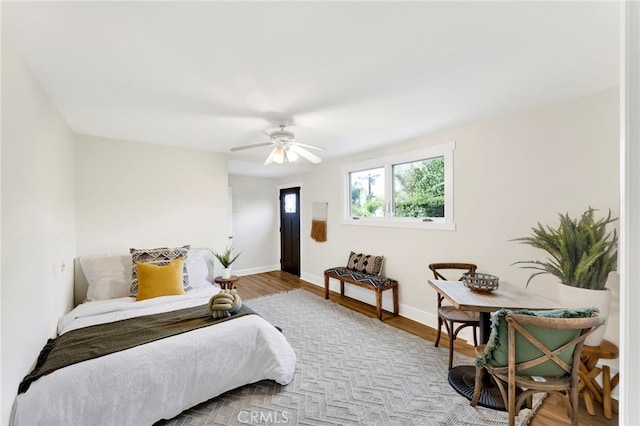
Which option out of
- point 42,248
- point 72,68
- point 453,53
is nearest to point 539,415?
point 453,53

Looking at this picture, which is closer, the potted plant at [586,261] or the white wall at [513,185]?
the potted plant at [586,261]

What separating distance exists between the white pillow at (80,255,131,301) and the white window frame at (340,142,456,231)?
297cm

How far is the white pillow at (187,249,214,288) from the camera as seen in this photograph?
317 centimetres

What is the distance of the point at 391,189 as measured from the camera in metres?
3.69

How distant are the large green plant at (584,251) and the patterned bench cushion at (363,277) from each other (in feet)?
5.79

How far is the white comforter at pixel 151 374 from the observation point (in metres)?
1.48

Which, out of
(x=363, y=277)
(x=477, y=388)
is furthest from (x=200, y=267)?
(x=477, y=388)

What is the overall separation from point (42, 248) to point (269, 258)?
4.43 meters

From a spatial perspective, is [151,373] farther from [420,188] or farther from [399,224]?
[420,188]

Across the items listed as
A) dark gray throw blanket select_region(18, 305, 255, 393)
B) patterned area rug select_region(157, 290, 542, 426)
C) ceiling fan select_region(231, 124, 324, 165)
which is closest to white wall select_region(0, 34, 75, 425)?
dark gray throw blanket select_region(18, 305, 255, 393)

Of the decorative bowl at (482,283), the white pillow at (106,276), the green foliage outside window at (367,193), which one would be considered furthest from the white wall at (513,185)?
the white pillow at (106,276)

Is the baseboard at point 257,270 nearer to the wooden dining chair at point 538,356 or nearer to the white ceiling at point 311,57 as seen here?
the white ceiling at point 311,57

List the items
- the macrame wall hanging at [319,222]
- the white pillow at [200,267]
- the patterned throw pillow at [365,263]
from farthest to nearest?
the macrame wall hanging at [319,222], the patterned throw pillow at [365,263], the white pillow at [200,267]

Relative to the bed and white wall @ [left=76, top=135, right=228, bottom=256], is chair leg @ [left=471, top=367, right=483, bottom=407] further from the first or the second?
white wall @ [left=76, top=135, right=228, bottom=256]
